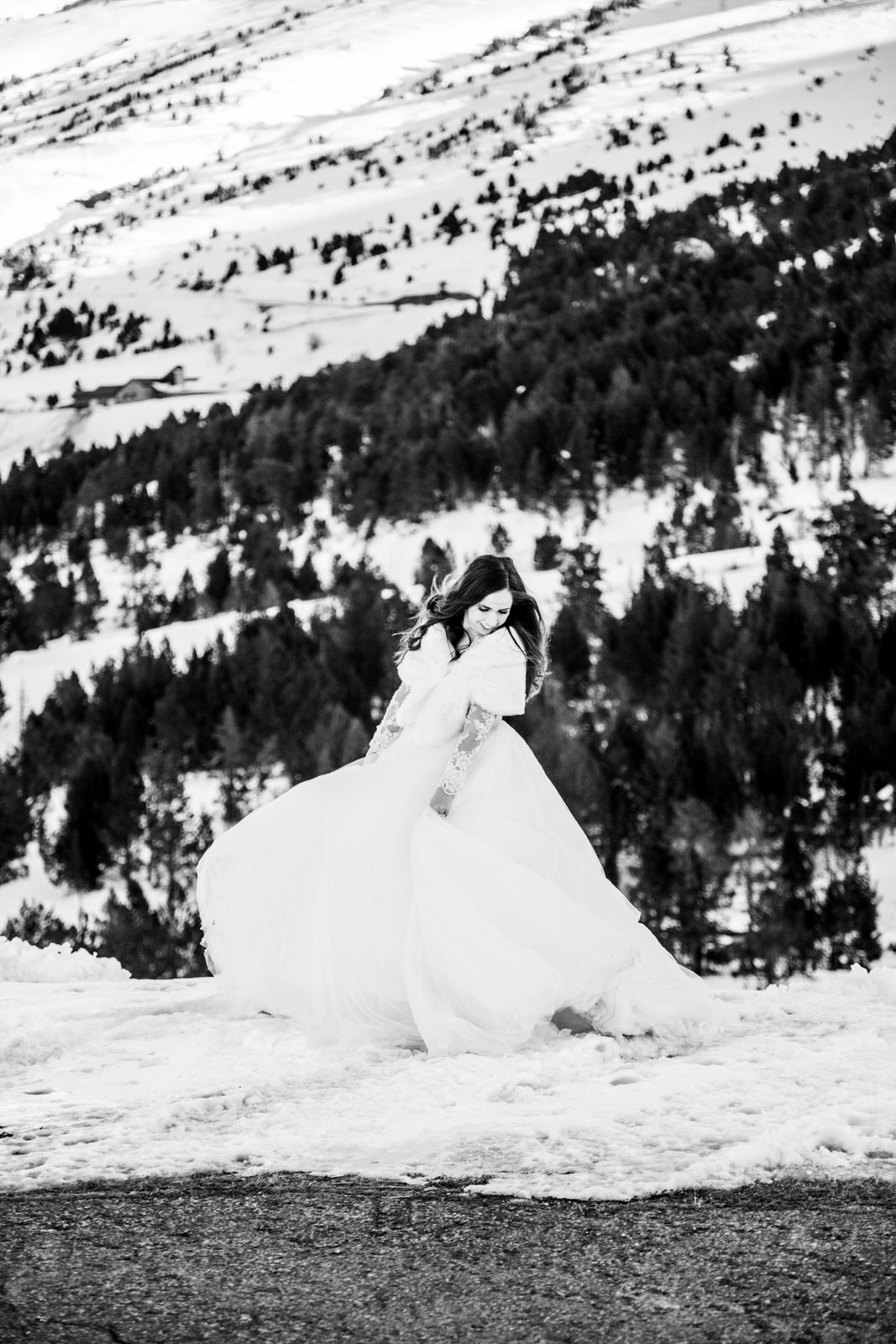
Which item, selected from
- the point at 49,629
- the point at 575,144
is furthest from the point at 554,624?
the point at 575,144

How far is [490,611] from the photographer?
15.6 feet

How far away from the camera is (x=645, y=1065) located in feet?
12.6

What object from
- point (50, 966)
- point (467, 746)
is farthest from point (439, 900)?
point (50, 966)

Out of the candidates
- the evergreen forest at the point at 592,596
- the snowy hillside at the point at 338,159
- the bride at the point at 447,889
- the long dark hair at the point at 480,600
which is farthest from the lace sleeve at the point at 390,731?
the snowy hillside at the point at 338,159

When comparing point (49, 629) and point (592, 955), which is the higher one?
point (49, 629)

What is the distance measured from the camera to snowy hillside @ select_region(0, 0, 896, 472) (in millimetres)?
63031

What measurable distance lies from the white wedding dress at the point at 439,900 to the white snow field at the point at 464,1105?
189mm

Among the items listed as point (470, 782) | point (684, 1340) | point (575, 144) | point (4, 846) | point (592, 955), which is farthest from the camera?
Answer: point (575, 144)

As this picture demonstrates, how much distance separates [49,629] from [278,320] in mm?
36754

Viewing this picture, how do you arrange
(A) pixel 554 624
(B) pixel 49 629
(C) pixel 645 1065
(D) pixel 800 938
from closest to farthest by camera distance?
1. (C) pixel 645 1065
2. (D) pixel 800 938
3. (A) pixel 554 624
4. (B) pixel 49 629

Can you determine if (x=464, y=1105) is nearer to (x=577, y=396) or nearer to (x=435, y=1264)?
(x=435, y=1264)

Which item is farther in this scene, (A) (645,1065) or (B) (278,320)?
(B) (278,320)

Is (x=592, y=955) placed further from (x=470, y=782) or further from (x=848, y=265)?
(x=848, y=265)

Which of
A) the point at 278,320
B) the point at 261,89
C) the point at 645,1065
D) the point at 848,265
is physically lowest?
the point at 645,1065
